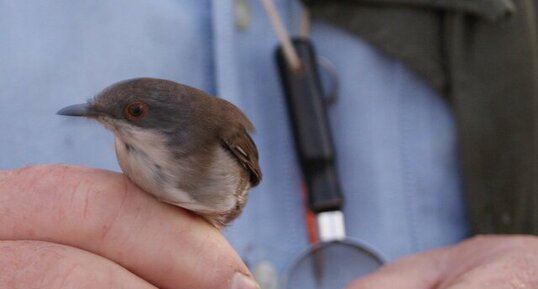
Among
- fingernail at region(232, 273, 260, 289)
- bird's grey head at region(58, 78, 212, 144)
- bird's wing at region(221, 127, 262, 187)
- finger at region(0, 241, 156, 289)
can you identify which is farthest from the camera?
bird's wing at region(221, 127, 262, 187)

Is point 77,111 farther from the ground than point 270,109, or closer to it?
farther from the ground

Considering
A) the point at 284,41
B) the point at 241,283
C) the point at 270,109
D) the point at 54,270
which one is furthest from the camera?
the point at 270,109

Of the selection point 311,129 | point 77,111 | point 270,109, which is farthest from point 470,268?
point 77,111

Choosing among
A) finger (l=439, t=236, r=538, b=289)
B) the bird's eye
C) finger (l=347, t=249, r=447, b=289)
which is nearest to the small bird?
the bird's eye

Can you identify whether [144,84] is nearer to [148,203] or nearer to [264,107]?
[148,203]

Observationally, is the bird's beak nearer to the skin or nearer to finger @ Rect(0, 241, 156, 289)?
the skin

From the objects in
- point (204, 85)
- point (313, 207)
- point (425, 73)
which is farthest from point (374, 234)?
point (204, 85)

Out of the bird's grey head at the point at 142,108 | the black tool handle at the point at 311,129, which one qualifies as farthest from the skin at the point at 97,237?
the black tool handle at the point at 311,129

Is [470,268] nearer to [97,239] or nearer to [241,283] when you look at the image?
[241,283]
